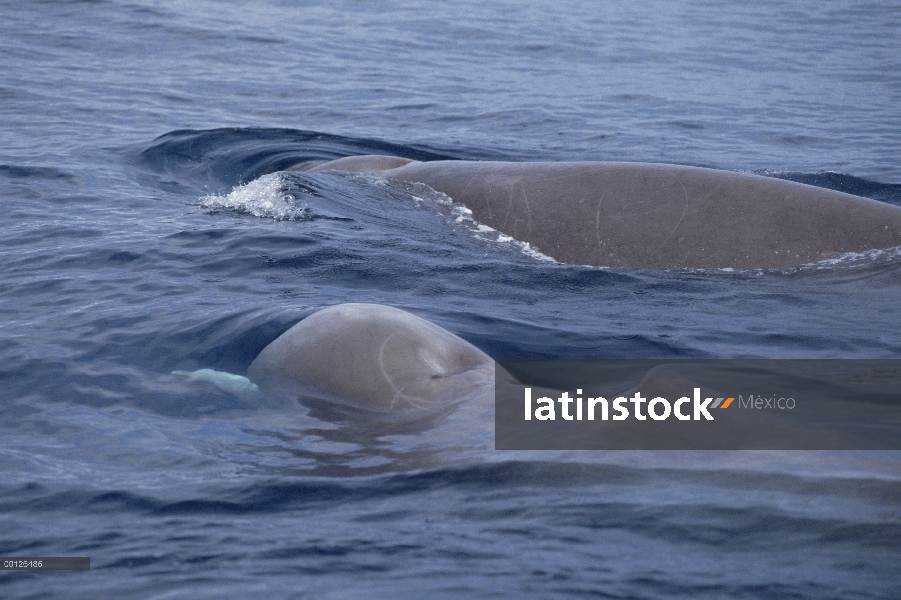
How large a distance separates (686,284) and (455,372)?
9.36ft

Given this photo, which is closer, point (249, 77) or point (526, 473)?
point (526, 473)

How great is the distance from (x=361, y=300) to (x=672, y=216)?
105 inches

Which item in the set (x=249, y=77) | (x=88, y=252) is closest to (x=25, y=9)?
(x=249, y=77)

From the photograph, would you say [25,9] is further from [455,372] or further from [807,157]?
[455,372]

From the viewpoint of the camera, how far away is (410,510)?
418 cm

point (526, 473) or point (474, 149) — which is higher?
point (474, 149)

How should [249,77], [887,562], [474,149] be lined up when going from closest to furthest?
[887,562]
[474,149]
[249,77]

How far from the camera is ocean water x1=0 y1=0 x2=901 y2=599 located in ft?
12.4
